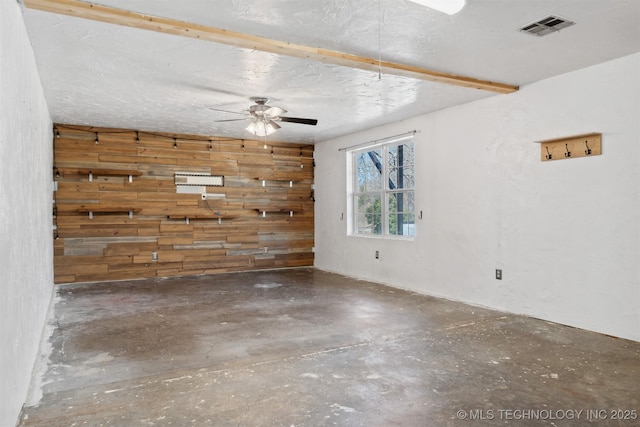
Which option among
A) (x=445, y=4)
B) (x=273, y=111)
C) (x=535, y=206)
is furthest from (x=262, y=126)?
(x=535, y=206)

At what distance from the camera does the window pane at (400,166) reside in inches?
253

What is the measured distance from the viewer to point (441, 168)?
225 inches

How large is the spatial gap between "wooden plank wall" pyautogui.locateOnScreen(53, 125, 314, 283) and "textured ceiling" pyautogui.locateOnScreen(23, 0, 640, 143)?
1315mm

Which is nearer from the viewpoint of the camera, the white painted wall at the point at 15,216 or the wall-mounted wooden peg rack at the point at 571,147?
the white painted wall at the point at 15,216

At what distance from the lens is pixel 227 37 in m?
3.18

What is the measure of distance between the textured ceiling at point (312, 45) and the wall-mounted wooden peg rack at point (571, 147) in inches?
26.2

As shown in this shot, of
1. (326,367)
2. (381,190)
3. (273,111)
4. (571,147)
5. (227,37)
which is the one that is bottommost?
(326,367)

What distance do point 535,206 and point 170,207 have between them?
5666mm

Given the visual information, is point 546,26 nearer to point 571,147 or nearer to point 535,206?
point 571,147

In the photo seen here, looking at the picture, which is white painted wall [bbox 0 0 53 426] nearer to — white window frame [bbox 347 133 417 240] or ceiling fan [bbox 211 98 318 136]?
ceiling fan [bbox 211 98 318 136]

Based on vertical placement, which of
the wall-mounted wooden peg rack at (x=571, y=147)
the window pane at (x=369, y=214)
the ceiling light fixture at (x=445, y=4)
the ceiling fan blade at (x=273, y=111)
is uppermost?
the ceiling light fixture at (x=445, y=4)

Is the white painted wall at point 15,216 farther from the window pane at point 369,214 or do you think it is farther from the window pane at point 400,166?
the window pane at point 369,214

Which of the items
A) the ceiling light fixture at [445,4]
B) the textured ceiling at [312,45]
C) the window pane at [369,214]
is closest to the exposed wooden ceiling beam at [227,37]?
the textured ceiling at [312,45]

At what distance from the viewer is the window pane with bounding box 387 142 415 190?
6419 mm
